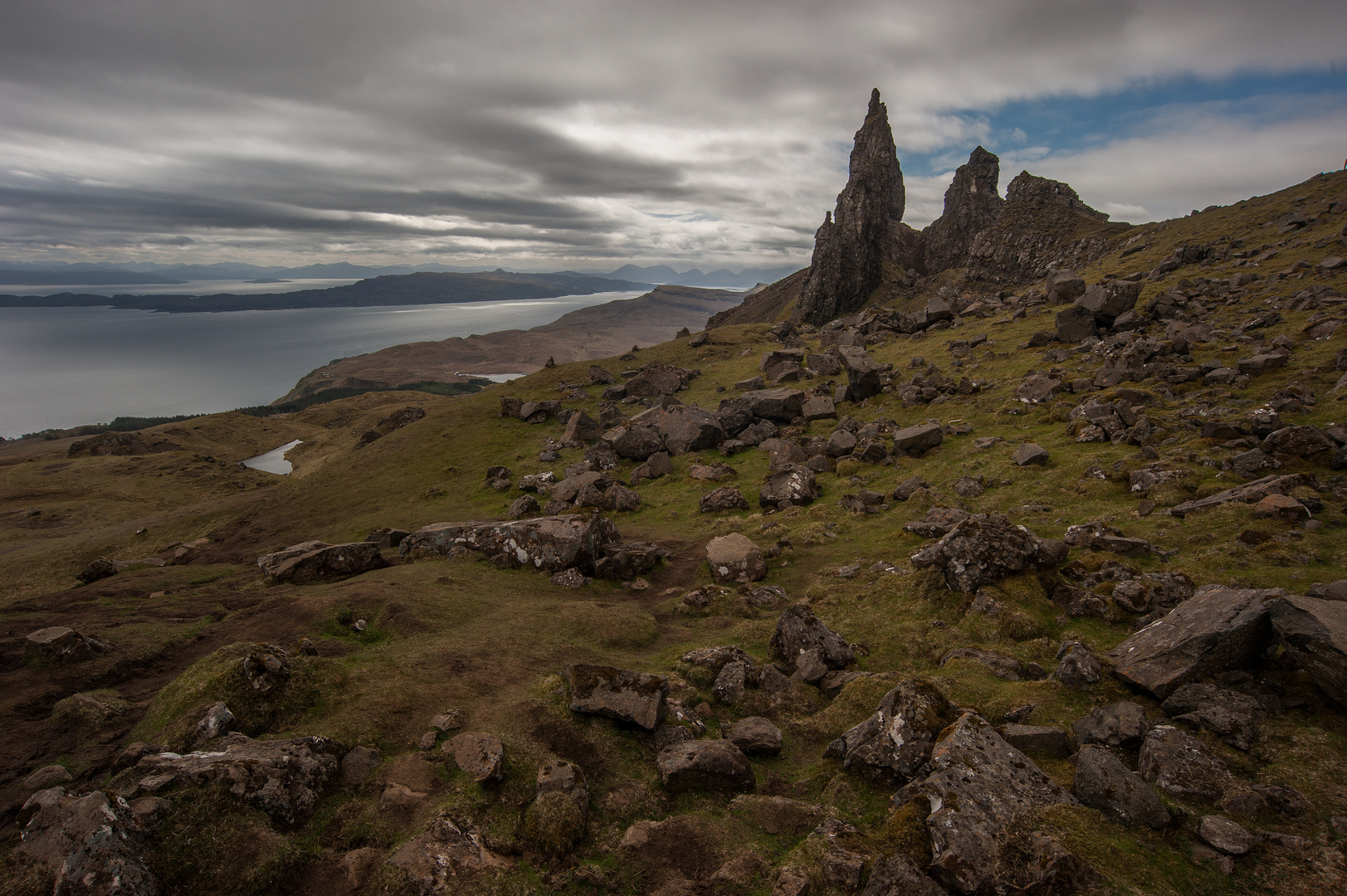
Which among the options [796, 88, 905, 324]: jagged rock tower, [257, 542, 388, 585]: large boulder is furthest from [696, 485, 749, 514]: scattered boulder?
[796, 88, 905, 324]: jagged rock tower

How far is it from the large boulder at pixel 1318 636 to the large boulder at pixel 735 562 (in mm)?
13217

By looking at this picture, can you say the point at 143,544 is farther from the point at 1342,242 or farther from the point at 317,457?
the point at 1342,242

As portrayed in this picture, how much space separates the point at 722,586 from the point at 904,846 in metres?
12.3

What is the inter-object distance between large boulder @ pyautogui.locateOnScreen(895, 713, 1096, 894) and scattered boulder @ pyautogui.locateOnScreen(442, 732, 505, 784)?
6.41m

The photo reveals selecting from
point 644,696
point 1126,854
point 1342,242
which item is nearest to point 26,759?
point 644,696

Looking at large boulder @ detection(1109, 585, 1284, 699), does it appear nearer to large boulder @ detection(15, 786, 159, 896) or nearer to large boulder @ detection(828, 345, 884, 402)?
large boulder @ detection(15, 786, 159, 896)

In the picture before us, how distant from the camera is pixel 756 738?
10547 millimetres

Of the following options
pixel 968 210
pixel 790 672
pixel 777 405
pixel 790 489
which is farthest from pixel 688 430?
pixel 968 210

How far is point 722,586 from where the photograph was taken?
64.5 ft

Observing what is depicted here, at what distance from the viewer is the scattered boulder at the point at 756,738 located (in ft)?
34.4

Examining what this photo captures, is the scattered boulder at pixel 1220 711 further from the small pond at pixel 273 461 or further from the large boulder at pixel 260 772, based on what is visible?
the small pond at pixel 273 461

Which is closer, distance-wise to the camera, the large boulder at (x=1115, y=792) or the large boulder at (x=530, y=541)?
the large boulder at (x=1115, y=792)

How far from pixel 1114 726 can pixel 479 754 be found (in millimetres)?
10501

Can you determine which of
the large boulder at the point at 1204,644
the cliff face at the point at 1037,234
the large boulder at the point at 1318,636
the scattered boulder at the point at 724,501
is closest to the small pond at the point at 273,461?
the scattered boulder at the point at 724,501
